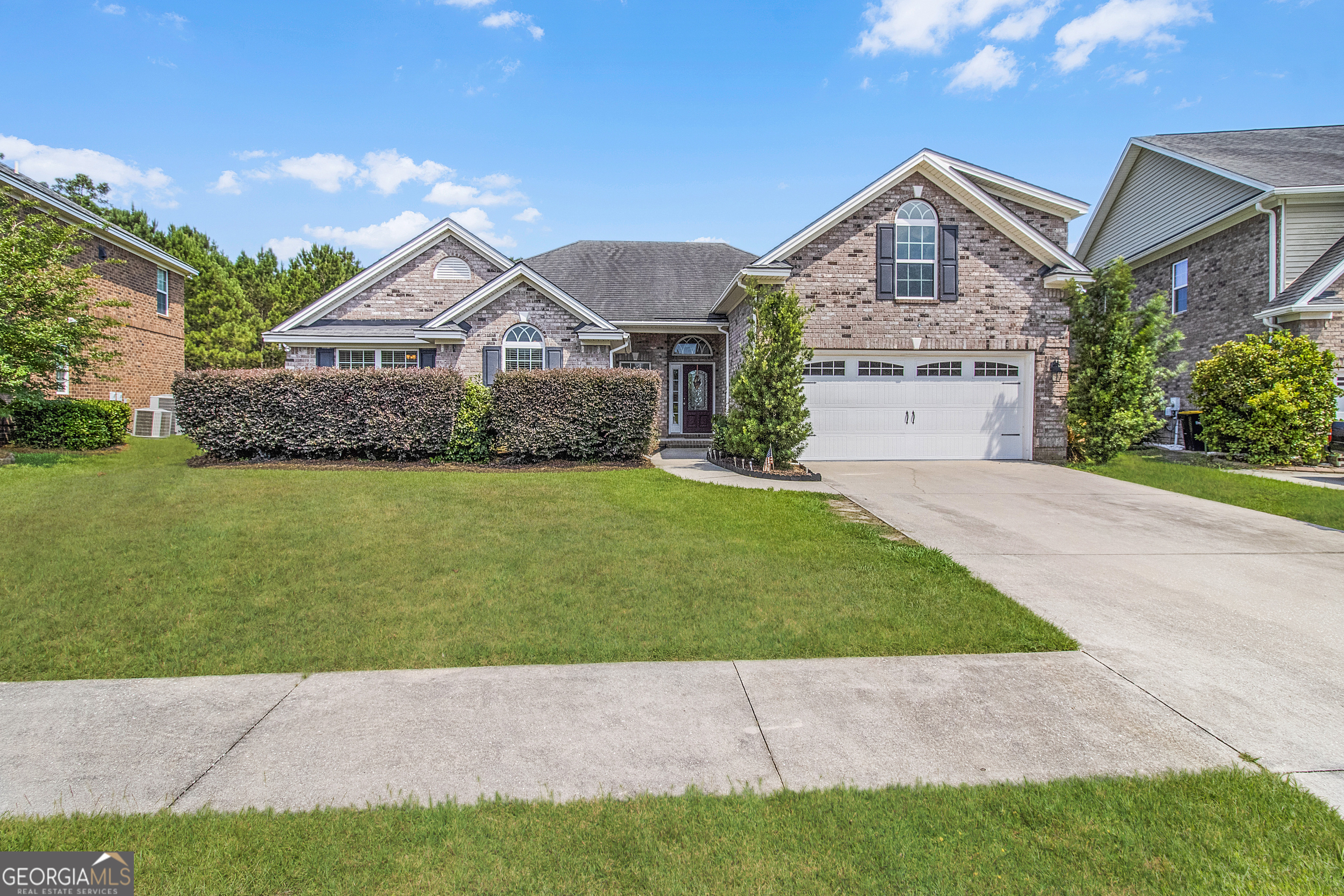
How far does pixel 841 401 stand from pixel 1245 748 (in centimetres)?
1248

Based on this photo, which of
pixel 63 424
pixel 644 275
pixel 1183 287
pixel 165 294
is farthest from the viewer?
pixel 165 294

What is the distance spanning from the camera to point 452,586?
5684mm

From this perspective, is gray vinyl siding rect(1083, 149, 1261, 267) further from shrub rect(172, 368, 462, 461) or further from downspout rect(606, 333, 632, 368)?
shrub rect(172, 368, 462, 461)

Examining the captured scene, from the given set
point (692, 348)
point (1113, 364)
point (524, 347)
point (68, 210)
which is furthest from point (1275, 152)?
point (68, 210)

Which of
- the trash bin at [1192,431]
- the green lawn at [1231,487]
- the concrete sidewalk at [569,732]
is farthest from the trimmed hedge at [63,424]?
the trash bin at [1192,431]

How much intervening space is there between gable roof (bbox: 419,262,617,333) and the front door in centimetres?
437

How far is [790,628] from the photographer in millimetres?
4746

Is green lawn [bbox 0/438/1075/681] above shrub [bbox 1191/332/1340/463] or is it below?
below

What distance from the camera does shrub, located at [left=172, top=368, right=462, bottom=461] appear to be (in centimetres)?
1336

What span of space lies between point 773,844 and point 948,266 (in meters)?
15.3

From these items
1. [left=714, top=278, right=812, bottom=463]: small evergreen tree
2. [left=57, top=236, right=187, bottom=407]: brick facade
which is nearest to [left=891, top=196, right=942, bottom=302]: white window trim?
[left=714, top=278, right=812, bottom=463]: small evergreen tree

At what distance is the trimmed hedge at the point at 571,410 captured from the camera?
1327 centimetres

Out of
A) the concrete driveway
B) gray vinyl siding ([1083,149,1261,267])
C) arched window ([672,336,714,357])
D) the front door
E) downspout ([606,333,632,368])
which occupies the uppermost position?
gray vinyl siding ([1083,149,1261,267])

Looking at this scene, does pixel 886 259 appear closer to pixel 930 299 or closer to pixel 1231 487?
pixel 930 299
